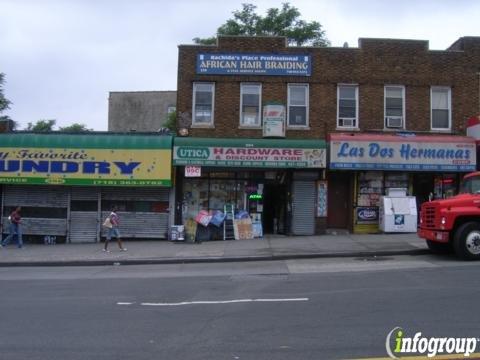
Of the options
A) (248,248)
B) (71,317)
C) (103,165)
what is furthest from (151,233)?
(71,317)

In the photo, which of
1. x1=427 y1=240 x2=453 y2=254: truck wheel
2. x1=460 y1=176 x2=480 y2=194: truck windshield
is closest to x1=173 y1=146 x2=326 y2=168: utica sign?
x1=427 y1=240 x2=453 y2=254: truck wheel

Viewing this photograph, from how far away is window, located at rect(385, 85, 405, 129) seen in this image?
21.7 meters

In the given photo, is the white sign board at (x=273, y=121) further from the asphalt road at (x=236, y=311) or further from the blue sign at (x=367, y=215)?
the asphalt road at (x=236, y=311)

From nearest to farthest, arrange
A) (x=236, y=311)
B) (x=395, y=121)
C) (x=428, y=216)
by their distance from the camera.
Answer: (x=236, y=311) → (x=428, y=216) → (x=395, y=121)

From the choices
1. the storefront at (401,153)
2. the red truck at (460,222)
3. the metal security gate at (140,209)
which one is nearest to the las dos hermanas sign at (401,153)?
the storefront at (401,153)

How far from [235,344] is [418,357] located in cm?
212

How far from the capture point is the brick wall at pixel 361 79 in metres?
21.6

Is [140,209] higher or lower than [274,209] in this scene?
lower

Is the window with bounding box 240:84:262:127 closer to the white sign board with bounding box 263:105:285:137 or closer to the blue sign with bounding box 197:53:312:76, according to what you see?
the blue sign with bounding box 197:53:312:76

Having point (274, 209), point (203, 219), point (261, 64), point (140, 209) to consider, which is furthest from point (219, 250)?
point (261, 64)

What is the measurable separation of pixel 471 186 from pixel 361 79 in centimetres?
791

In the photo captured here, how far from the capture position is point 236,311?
339 inches

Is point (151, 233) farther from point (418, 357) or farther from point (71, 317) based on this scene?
point (418, 357)

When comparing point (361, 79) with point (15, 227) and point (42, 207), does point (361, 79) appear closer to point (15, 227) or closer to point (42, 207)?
point (42, 207)
